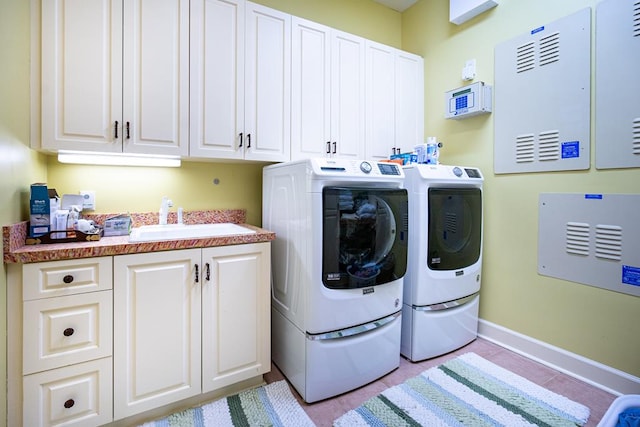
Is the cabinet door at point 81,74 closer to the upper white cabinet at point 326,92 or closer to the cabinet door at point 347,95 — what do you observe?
the upper white cabinet at point 326,92

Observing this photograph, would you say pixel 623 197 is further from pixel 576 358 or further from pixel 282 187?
pixel 282 187

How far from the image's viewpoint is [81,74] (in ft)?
5.11

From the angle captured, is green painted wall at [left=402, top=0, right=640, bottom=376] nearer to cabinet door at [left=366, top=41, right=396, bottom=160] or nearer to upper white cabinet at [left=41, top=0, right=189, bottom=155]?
cabinet door at [left=366, top=41, right=396, bottom=160]

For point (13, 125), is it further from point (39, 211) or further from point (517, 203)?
point (517, 203)

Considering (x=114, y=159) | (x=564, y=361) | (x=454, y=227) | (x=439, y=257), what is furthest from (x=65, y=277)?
(x=564, y=361)

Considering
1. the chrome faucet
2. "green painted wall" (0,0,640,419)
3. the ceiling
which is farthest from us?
the ceiling

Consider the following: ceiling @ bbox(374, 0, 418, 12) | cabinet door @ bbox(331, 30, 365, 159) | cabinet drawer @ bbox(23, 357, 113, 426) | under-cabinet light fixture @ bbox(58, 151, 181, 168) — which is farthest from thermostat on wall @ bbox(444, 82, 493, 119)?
cabinet drawer @ bbox(23, 357, 113, 426)

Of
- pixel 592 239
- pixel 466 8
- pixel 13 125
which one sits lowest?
pixel 592 239

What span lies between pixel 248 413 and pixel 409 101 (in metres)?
2.75

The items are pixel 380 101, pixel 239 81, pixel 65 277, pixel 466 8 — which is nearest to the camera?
pixel 65 277

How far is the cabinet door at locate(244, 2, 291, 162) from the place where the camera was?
6.59ft

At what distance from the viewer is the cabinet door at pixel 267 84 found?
2.01 meters

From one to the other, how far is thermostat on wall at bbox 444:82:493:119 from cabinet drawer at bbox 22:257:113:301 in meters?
2.65

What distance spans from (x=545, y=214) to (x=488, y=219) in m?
0.41
